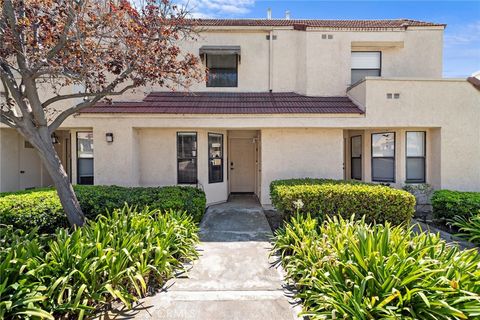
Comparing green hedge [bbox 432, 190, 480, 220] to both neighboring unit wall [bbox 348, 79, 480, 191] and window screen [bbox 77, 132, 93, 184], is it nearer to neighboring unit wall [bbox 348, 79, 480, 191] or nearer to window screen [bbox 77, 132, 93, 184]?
neighboring unit wall [bbox 348, 79, 480, 191]

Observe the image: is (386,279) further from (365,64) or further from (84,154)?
(365,64)

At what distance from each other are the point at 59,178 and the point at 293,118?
23.1 feet

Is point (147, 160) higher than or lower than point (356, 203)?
higher

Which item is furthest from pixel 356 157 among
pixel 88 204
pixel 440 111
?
pixel 88 204

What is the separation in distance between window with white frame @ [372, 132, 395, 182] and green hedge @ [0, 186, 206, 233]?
7065mm

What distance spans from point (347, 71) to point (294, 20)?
3.84 metres

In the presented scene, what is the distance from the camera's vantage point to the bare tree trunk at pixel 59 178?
17.1ft

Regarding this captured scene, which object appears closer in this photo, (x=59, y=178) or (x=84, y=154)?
(x=59, y=178)

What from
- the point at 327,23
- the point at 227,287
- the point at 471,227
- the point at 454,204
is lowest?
the point at 227,287

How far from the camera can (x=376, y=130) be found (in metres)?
10.0

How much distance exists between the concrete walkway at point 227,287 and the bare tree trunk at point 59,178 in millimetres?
2691

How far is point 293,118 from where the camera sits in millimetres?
8961

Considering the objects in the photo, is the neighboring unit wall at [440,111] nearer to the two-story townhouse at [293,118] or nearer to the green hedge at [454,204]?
the two-story townhouse at [293,118]

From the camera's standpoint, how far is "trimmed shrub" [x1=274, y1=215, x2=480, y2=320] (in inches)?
114
